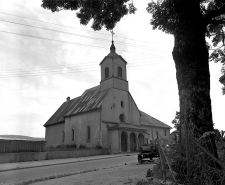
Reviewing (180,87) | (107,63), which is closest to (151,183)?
(180,87)

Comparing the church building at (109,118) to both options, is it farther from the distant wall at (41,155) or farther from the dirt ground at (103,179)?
the dirt ground at (103,179)

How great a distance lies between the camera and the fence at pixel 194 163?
4.35 metres

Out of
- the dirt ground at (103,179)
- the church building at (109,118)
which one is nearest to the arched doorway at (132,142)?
the church building at (109,118)

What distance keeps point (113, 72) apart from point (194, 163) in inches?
1286

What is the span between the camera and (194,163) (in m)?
4.63

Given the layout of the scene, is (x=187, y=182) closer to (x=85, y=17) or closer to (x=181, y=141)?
(x=181, y=141)

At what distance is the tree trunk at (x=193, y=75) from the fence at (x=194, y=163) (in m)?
0.36

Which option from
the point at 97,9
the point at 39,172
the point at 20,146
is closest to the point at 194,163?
the point at 97,9

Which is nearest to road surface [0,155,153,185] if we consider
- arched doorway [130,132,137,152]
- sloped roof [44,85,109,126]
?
sloped roof [44,85,109,126]

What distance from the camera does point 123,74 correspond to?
38594mm

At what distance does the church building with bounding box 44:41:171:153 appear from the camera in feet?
110

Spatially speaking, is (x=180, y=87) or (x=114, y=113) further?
(x=114, y=113)

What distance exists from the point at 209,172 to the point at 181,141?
1.13 m

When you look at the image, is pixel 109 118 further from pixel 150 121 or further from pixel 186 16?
pixel 186 16
